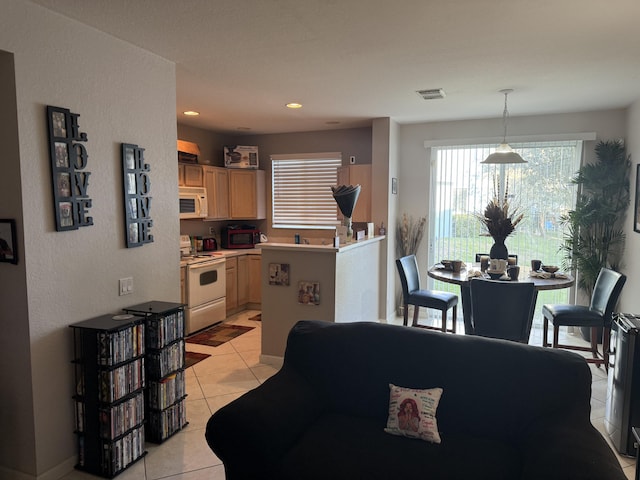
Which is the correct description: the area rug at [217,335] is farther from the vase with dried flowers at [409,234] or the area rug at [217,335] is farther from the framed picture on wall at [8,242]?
the framed picture on wall at [8,242]

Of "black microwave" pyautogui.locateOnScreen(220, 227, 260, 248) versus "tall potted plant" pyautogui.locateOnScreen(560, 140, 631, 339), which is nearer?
"tall potted plant" pyautogui.locateOnScreen(560, 140, 631, 339)

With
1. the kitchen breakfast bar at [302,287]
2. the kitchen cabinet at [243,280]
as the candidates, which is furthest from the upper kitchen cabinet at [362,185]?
the kitchen cabinet at [243,280]

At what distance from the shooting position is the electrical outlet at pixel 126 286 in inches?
115

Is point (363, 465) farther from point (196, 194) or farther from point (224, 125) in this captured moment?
point (224, 125)

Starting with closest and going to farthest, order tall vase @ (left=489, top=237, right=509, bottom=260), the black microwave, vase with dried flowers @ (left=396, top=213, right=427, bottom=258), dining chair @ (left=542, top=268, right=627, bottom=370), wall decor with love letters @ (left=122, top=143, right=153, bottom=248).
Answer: wall decor with love letters @ (left=122, top=143, right=153, bottom=248) → dining chair @ (left=542, top=268, right=627, bottom=370) → tall vase @ (left=489, top=237, right=509, bottom=260) → vase with dried flowers @ (left=396, top=213, right=427, bottom=258) → the black microwave

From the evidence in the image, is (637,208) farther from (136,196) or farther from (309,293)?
(136,196)

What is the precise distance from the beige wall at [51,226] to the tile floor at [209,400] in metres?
0.42

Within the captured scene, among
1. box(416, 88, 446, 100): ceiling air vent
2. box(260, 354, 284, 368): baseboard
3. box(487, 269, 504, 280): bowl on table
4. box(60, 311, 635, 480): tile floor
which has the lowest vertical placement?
box(60, 311, 635, 480): tile floor

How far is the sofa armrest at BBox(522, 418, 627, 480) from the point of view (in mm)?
1606

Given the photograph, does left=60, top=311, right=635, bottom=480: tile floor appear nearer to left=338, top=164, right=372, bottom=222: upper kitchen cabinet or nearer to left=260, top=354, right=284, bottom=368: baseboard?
left=260, top=354, right=284, bottom=368: baseboard

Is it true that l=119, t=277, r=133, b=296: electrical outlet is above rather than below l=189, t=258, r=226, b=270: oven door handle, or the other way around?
above

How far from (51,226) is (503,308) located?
3220 millimetres

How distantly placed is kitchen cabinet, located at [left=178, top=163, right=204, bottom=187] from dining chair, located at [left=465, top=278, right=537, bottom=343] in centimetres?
363

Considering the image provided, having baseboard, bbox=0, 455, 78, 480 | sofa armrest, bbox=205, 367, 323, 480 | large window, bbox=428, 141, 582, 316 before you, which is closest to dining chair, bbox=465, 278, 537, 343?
large window, bbox=428, 141, 582, 316
